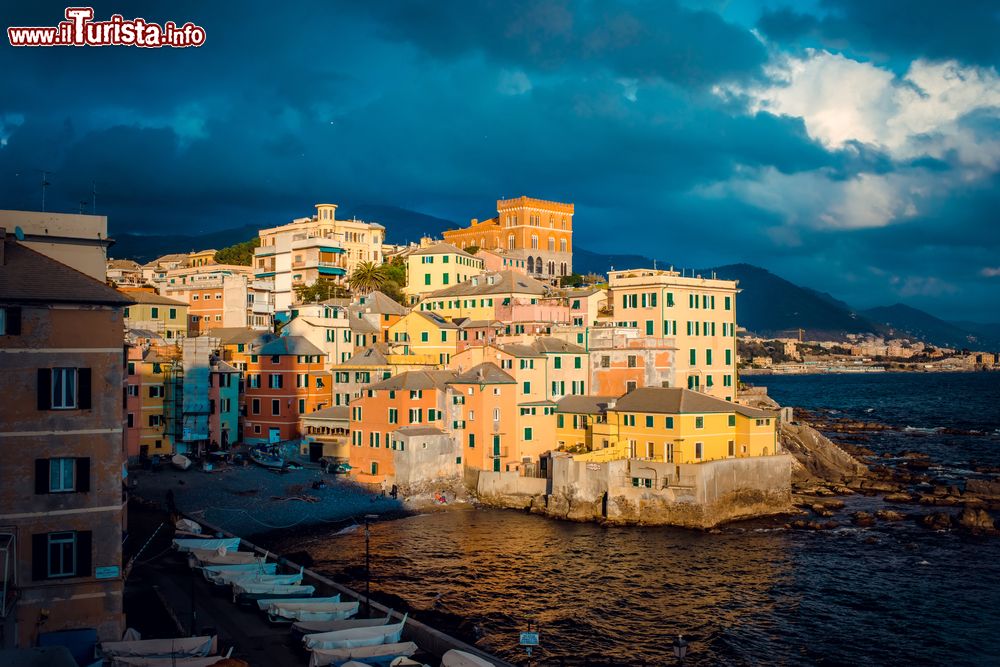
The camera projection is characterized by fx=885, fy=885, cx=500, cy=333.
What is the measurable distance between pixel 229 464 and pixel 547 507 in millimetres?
28871

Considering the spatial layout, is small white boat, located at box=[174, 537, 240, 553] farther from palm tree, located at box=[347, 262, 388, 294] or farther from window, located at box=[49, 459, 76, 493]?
palm tree, located at box=[347, 262, 388, 294]

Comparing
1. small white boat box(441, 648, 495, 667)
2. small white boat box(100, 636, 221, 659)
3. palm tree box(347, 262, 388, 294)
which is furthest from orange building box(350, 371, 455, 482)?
palm tree box(347, 262, 388, 294)

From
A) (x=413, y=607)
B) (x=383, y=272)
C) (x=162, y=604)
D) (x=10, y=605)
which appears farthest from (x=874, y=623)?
(x=383, y=272)

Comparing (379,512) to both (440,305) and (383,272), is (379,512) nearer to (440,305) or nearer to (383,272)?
(440,305)

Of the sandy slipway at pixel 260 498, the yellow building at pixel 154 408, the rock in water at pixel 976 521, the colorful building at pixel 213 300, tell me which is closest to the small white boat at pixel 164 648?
the sandy slipway at pixel 260 498

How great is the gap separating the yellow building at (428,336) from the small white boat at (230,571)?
45.0m

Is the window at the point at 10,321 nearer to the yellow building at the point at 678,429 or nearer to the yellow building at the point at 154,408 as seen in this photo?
the yellow building at the point at 678,429

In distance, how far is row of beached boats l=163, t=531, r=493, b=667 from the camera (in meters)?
32.8

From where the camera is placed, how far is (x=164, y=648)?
101 ft

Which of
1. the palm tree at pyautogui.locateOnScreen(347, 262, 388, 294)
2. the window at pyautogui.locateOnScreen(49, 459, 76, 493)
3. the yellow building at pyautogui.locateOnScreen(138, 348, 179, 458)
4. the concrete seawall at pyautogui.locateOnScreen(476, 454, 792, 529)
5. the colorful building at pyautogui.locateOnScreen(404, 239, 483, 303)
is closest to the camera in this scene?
the window at pyautogui.locateOnScreen(49, 459, 76, 493)

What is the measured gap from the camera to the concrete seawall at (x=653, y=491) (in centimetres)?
6644

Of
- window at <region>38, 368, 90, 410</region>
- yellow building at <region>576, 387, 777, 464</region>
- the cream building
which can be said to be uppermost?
the cream building

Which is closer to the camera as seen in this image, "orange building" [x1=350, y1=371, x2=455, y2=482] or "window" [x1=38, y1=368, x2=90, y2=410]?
"window" [x1=38, y1=368, x2=90, y2=410]

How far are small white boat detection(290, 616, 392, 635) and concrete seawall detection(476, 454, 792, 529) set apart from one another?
110ft
